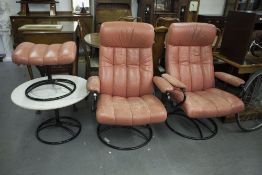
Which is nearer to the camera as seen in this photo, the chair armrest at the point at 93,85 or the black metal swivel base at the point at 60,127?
the chair armrest at the point at 93,85

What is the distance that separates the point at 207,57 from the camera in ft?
7.69

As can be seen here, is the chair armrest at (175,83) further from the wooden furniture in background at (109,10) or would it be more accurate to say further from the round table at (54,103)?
the wooden furniture in background at (109,10)

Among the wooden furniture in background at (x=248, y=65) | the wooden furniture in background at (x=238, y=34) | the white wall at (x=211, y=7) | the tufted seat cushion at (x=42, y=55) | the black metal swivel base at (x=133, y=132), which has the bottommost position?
the black metal swivel base at (x=133, y=132)

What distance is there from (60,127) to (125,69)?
94 cm

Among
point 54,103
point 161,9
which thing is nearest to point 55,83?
point 54,103

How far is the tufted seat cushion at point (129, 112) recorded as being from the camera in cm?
174

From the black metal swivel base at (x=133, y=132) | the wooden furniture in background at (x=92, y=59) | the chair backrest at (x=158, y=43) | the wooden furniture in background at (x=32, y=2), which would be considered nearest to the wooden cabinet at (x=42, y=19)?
the wooden furniture in background at (x=32, y=2)

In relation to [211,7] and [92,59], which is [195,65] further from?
[211,7]

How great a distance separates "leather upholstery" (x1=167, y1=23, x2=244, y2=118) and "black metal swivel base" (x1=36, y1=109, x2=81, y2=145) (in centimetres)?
109

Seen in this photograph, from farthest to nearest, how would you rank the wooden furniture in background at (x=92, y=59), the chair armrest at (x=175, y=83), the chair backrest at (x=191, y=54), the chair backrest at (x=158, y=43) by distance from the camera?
the wooden furniture in background at (x=92, y=59)
the chair backrest at (x=158, y=43)
the chair backrest at (x=191, y=54)
the chair armrest at (x=175, y=83)

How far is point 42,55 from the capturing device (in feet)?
5.68

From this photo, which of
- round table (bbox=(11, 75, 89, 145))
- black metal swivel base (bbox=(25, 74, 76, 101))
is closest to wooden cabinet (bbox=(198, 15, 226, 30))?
round table (bbox=(11, 75, 89, 145))

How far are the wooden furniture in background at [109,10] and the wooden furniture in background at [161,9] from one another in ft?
0.99

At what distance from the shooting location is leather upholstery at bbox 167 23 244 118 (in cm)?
202
